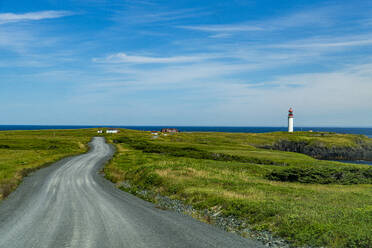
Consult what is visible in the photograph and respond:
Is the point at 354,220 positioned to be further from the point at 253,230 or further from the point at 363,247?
the point at 253,230

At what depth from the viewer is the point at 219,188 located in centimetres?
2622

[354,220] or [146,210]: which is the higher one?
[354,220]

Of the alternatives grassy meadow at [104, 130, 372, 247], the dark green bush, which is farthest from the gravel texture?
the dark green bush

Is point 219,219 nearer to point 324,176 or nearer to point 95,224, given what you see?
point 95,224

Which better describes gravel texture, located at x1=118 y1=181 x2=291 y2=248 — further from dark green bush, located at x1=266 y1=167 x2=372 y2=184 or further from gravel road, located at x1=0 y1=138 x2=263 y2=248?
dark green bush, located at x1=266 y1=167 x2=372 y2=184

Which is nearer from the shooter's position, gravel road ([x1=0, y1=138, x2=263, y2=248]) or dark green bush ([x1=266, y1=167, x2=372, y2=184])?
gravel road ([x1=0, y1=138, x2=263, y2=248])

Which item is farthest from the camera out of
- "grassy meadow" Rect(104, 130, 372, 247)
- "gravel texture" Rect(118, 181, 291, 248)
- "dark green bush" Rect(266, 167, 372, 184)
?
"dark green bush" Rect(266, 167, 372, 184)

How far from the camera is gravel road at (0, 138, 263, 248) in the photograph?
1395 centimetres

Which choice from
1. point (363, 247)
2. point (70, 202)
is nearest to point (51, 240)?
point (70, 202)

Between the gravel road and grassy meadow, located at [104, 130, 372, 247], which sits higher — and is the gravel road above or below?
below

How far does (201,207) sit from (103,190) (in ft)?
38.9

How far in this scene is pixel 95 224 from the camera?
17.0m

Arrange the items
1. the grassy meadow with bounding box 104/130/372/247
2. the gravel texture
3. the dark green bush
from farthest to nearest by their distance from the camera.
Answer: the dark green bush, the gravel texture, the grassy meadow with bounding box 104/130/372/247

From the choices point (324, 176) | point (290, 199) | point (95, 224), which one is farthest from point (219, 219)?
point (324, 176)
